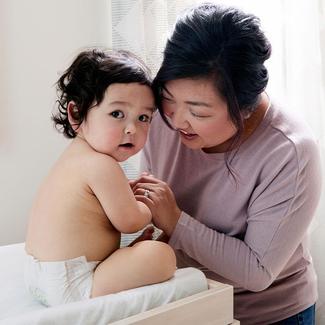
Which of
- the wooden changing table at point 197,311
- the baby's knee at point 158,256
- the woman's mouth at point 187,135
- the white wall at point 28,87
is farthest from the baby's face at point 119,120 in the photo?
the white wall at point 28,87

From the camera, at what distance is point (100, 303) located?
84 centimetres

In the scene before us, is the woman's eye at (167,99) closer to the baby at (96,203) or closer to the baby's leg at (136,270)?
the baby at (96,203)

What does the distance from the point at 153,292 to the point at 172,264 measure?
0.27ft

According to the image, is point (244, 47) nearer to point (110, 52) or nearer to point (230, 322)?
point (110, 52)

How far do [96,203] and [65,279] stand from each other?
0.17 meters

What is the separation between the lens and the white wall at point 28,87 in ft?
5.82

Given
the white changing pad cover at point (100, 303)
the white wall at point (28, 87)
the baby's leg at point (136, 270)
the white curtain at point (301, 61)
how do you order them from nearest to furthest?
the white changing pad cover at point (100, 303) < the baby's leg at point (136, 270) < the white curtain at point (301, 61) < the white wall at point (28, 87)

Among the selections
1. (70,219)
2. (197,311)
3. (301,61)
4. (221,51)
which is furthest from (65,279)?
(301,61)

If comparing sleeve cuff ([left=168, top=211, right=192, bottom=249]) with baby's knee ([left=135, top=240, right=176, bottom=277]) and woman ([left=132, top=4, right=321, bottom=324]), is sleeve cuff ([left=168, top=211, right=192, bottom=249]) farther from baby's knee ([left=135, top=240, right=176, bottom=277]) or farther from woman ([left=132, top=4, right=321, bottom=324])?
baby's knee ([left=135, top=240, right=176, bottom=277])

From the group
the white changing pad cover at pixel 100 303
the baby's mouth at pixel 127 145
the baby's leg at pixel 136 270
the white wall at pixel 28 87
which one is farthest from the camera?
the white wall at pixel 28 87

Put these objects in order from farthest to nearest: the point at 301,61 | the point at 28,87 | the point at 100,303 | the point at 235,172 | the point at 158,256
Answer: the point at 28,87, the point at 301,61, the point at 235,172, the point at 158,256, the point at 100,303

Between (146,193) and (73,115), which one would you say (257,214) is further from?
(73,115)

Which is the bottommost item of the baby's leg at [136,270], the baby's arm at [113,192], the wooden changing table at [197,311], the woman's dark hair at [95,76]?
the wooden changing table at [197,311]

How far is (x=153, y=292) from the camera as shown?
891 mm
